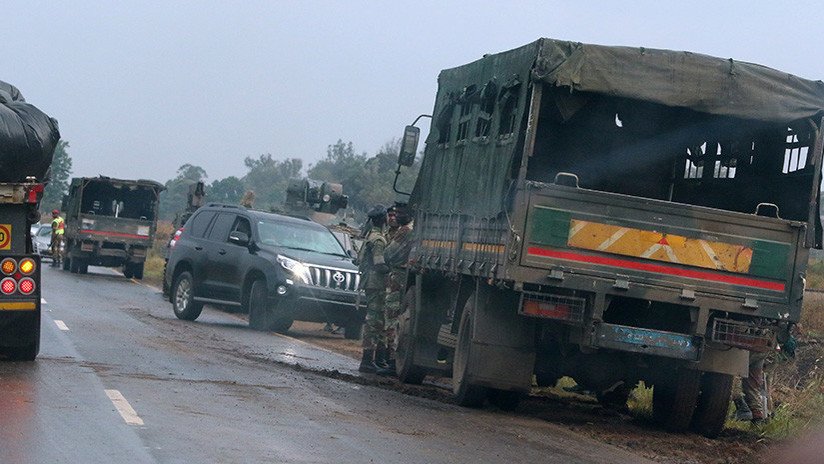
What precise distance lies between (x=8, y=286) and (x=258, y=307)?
27.1 ft

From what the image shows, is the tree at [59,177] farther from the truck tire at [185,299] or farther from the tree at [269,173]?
the truck tire at [185,299]

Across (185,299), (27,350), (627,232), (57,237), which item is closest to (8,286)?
(27,350)

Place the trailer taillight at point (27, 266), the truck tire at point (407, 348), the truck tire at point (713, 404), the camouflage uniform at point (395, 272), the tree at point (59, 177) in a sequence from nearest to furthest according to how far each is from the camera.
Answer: the truck tire at point (713, 404) → the trailer taillight at point (27, 266) → the truck tire at point (407, 348) → the camouflage uniform at point (395, 272) → the tree at point (59, 177)

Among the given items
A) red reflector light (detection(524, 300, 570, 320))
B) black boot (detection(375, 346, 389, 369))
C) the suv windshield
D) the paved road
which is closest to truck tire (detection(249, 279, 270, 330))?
the suv windshield

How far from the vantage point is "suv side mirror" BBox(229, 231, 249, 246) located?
67.8ft

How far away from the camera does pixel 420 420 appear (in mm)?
11070

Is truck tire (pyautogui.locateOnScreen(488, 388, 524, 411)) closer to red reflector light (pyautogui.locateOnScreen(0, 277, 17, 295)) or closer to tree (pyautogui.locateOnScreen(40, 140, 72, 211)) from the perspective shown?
red reflector light (pyautogui.locateOnScreen(0, 277, 17, 295))

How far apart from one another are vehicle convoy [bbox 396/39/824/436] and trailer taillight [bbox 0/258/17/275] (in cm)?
414

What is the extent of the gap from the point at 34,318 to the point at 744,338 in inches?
256

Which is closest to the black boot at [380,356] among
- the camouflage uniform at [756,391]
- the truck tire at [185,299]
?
the camouflage uniform at [756,391]

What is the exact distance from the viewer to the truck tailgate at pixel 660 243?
11109mm

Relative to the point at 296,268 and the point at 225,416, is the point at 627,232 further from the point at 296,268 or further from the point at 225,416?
the point at 296,268

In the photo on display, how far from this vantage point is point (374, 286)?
1617 cm

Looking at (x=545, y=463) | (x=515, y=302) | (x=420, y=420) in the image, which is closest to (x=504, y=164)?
(x=515, y=302)
